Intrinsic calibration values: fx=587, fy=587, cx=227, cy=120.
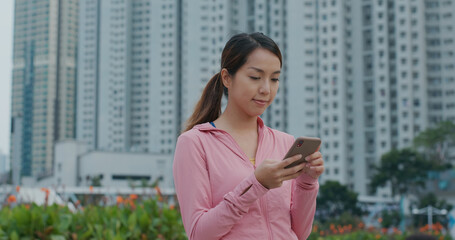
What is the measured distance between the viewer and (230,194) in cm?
231

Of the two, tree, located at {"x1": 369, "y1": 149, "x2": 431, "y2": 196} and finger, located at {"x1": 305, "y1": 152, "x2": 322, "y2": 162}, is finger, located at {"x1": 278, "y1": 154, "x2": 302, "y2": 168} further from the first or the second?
tree, located at {"x1": 369, "y1": 149, "x2": 431, "y2": 196}

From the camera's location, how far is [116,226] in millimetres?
6156

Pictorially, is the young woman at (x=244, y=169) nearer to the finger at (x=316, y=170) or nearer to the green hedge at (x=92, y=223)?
the finger at (x=316, y=170)

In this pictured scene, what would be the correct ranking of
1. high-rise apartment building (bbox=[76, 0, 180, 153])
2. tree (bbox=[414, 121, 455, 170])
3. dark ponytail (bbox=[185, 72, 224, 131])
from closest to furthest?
dark ponytail (bbox=[185, 72, 224, 131]) → tree (bbox=[414, 121, 455, 170]) → high-rise apartment building (bbox=[76, 0, 180, 153])

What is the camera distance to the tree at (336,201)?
185ft

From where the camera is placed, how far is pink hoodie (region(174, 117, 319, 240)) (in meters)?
2.30

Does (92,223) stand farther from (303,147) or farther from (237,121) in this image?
(303,147)

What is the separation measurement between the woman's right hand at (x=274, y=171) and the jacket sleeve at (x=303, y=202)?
0.74ft

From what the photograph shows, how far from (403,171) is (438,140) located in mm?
9699

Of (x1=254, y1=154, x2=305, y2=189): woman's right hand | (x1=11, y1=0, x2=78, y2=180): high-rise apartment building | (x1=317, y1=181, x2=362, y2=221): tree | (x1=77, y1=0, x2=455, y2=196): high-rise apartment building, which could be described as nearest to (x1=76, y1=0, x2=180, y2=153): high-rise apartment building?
(x1=77, y1=0, x2=455, y2=196): high-rise apartment building

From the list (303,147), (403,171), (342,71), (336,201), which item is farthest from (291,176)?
(342,71)

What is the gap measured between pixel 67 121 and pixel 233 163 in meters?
124

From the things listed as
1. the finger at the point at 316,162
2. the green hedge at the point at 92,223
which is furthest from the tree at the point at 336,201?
the finger at the point at 316,162

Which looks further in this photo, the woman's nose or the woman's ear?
the woman's ear
